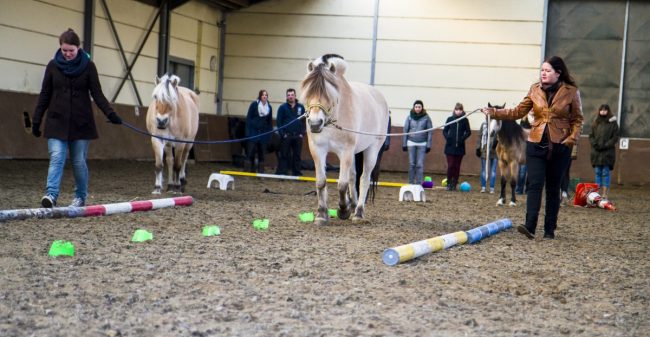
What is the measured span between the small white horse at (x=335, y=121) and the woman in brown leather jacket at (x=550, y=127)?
151 centimetres

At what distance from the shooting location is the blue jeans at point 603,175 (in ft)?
51.1

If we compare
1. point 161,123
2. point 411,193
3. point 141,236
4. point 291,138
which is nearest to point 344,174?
point 141,236

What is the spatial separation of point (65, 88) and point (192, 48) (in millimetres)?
16518

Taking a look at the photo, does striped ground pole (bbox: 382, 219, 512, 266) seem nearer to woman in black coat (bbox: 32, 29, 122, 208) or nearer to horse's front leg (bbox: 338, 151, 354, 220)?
horse's front leg (bbox: 338, 151, 354, 220)

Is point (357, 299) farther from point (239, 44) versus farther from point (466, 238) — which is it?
point (239, 44)

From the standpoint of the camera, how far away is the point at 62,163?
9.16 m

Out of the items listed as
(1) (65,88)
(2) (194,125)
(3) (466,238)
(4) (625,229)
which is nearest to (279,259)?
(3) (466,238)

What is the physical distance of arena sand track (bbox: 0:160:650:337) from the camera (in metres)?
4.48

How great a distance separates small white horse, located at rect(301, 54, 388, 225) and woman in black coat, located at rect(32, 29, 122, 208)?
2.03 m

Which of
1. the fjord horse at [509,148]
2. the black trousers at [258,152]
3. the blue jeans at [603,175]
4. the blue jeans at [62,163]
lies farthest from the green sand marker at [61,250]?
the black trousers at [258,152]

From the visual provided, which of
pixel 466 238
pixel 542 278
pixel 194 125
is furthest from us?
pixel 194 125

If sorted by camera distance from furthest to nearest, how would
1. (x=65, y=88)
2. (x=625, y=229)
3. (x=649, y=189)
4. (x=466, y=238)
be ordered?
(x=649, y=189) → (x=625, y=229) → (x=65, y=88) → (x=466, y=238)

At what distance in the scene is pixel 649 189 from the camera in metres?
22.4

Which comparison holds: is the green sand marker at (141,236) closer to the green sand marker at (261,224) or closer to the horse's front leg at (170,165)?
the green sand marker at (261,224)
